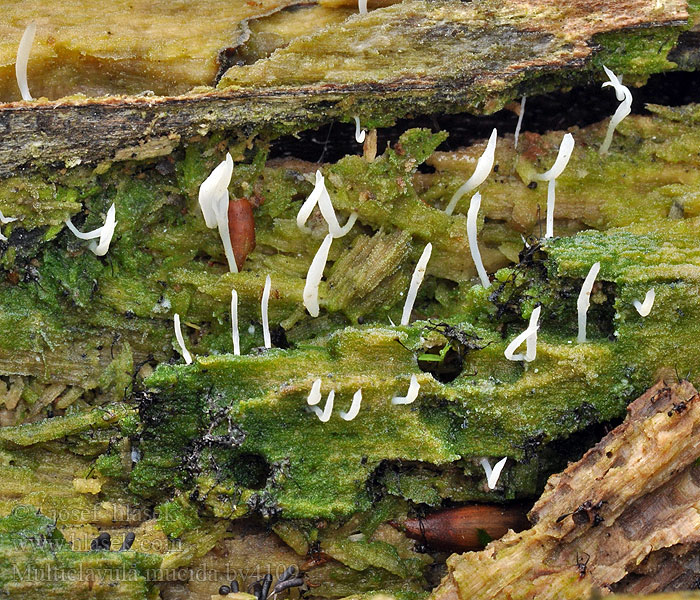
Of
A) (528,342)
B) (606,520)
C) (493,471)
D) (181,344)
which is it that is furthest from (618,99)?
(181,344)

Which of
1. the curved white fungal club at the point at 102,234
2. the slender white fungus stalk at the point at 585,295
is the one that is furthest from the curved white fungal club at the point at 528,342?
the curved white fungal club at the point at 102,234

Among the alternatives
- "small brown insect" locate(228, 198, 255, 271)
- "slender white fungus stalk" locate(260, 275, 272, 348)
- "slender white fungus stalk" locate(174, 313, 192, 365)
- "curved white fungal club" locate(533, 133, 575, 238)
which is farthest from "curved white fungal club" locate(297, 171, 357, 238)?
"curved white fungal club" locate(533, 133, 575, 238)

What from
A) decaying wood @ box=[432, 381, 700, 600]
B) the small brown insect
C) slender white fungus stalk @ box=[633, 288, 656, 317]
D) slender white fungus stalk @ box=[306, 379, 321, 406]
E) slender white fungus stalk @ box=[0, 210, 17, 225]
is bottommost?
decaying wood @ box=[432, 381, 700, 600]

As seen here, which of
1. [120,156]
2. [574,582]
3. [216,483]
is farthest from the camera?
[120,156]

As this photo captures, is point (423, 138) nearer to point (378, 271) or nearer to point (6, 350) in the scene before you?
point (378, 271)

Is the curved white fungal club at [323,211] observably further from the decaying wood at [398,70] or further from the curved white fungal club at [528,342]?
the curved white fungal club at [528,342]

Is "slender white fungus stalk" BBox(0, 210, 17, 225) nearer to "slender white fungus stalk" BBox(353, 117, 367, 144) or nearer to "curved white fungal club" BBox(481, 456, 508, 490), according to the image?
"slender white fungus stalk" BBox(353, 117, 367, 144)

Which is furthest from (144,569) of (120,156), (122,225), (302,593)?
(120,156)
